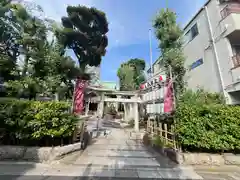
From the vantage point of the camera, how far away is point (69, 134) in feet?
17.0

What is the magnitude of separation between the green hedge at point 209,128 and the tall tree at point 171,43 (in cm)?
343

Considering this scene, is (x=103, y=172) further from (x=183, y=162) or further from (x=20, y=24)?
(x=20, y=24)

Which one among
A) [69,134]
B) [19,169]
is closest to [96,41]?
[69,134]

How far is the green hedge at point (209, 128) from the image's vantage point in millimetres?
4689

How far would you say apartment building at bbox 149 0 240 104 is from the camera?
7723mm

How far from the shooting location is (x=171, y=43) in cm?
876

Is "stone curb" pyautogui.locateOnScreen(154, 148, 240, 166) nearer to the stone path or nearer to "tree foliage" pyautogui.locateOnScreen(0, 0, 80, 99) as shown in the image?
the stone path

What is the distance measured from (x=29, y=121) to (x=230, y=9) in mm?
11281

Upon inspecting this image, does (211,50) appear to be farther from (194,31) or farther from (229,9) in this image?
(194,31)

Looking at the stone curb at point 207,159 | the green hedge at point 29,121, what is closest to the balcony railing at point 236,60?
the stone curb at point 207,159

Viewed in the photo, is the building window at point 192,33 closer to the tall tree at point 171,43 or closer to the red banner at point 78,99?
the tall tree at point 171,43

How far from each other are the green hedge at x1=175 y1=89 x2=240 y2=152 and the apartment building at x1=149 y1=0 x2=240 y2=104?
3.62 metres

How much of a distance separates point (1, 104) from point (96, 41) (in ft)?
55.2

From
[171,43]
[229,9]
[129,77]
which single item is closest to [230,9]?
[229,9]
